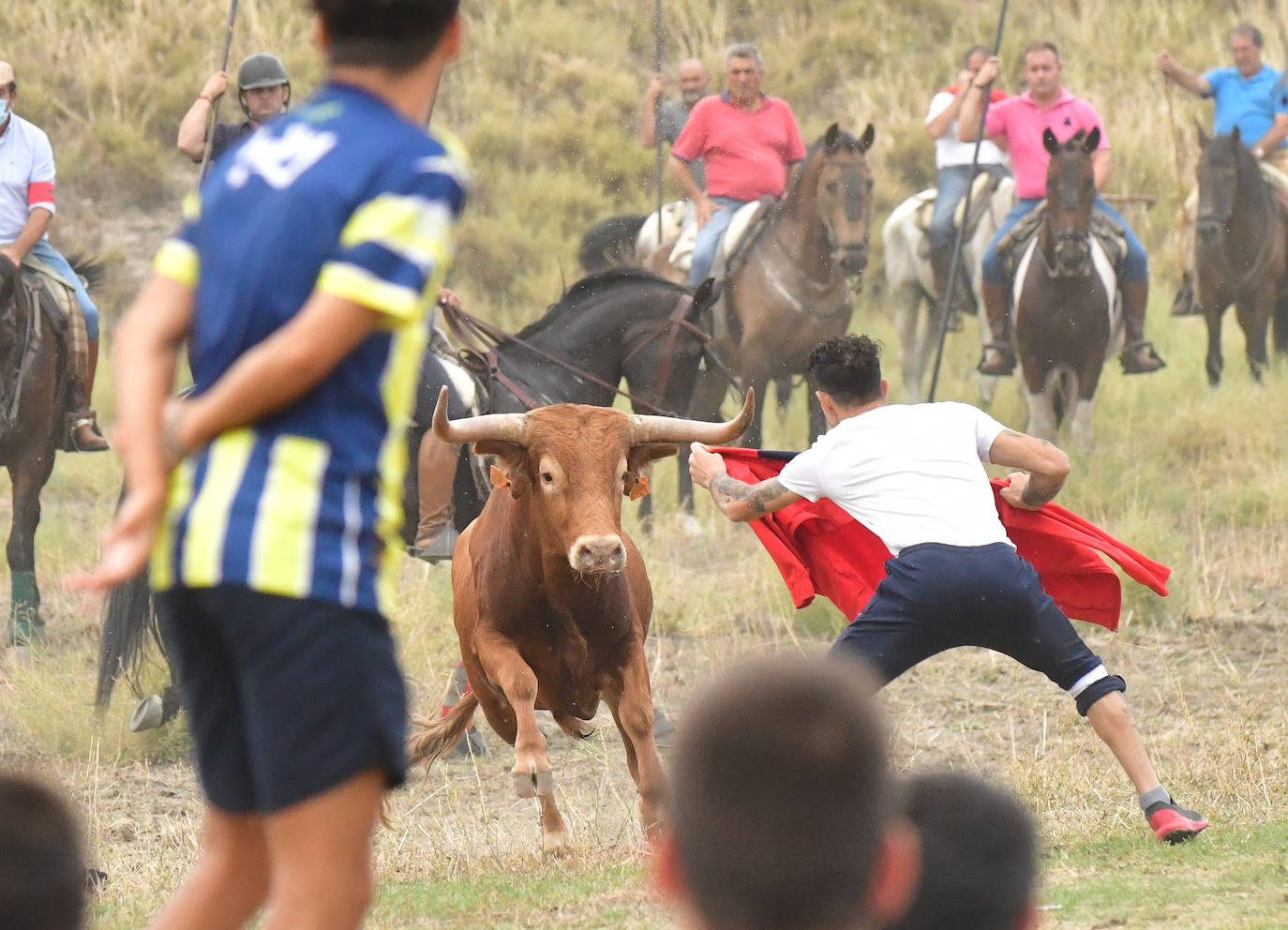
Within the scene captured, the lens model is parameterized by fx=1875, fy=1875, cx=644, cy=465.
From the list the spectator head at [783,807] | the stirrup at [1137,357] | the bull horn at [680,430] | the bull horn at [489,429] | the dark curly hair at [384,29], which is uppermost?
the dark curly hair at [384,29]

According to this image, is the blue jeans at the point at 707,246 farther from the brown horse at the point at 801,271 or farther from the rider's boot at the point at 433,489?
the rider's boot at the point at 433,489

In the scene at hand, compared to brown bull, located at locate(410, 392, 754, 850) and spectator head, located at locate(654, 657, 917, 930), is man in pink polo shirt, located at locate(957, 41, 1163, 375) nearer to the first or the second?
brown bull, located at locate(410, 392, 754, 850)

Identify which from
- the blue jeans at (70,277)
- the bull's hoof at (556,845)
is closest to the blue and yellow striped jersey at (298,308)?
the bull's hoof at (556,845)

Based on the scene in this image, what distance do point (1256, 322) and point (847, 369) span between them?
40.3 ft

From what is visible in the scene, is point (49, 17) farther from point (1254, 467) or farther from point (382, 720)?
point (382, 720)

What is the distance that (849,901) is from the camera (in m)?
2.19

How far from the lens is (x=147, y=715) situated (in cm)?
971

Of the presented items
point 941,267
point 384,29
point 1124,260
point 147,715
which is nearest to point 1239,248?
point 1124,260

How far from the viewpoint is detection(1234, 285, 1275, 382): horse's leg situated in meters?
17.7

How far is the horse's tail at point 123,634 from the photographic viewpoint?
9578mm

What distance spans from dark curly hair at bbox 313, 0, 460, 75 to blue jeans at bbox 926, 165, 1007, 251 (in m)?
14.6

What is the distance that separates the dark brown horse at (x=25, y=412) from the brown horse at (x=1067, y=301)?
7.78 meters

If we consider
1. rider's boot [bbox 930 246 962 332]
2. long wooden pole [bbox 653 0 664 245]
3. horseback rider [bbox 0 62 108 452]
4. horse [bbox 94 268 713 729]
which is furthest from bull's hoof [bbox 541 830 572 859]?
rider's boot [bbox 930 246 962 332]

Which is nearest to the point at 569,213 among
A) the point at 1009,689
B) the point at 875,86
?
the point at 875,86
